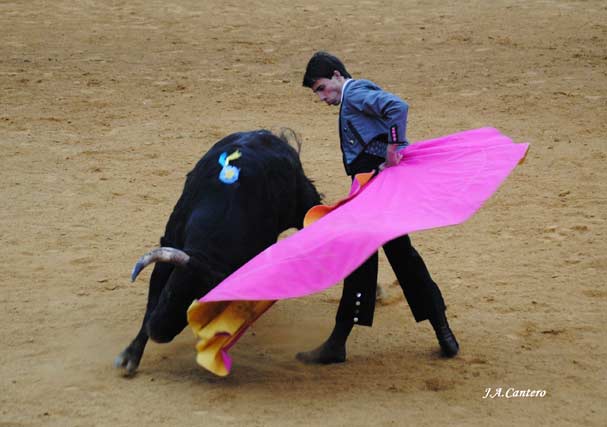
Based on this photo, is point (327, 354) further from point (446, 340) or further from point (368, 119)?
point (368, 119)

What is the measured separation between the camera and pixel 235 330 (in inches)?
172

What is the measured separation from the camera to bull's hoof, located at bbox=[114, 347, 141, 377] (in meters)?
4.65

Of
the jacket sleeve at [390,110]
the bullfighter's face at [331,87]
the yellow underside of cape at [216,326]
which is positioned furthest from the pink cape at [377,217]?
the bullfighter's face at [331,87]

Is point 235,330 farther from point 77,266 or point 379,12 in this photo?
point 379,12

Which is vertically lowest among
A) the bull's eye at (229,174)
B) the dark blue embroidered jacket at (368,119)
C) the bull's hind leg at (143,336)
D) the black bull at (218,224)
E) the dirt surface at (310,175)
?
the dirt surface at (310,175)

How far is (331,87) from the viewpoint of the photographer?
4.66 metres

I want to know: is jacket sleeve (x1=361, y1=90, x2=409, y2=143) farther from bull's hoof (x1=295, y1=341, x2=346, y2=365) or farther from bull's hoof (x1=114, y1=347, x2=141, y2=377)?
bull's hoof (x1=114, y1=347, x2=141, y2=377)

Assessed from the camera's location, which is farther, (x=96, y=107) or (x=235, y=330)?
(x=96, y=107)

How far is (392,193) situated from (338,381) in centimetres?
85

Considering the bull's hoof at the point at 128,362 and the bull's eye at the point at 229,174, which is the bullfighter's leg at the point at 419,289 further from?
the bull's hoof at the point at 128,362

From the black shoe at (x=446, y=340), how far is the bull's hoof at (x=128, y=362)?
1.36 metres

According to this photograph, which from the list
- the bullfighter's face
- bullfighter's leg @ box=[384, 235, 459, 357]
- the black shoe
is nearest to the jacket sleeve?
the bullfighter's face

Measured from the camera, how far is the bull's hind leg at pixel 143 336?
467cm

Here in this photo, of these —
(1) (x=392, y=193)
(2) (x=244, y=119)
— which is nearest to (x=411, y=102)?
(2) (x=244, y=119)
